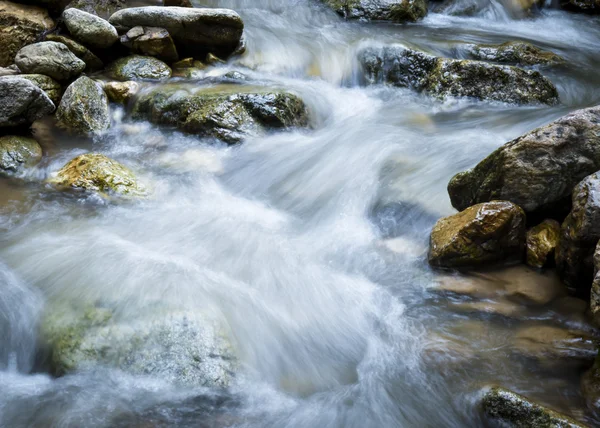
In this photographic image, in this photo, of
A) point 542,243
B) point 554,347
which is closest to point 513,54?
point 542,243

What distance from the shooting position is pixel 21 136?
5.74 meters

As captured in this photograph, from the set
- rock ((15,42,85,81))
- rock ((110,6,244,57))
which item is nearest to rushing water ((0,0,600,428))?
rock ((110,6,244,57))

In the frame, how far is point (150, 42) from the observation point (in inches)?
296

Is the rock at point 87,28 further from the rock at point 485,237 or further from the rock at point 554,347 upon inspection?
the rock at point 554,347

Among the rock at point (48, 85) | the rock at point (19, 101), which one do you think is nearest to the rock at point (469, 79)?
the rock at point (48, 85)

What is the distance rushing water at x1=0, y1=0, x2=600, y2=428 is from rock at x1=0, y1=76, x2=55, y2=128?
0.36 meters

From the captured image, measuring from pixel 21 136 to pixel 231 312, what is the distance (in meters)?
4.00

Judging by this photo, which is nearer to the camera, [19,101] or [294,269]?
[294,269]

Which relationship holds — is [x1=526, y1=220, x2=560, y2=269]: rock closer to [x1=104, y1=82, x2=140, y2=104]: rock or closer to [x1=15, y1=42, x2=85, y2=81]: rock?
[x1=104, y1=82, x2=140, y2=104]: rock

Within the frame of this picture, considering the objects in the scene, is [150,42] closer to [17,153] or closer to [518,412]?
[17,153]

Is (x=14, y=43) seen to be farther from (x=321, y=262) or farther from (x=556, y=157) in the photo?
(x=556, y=157)

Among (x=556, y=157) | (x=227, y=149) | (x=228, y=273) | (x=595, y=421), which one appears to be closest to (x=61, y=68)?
(x=227, y=149)

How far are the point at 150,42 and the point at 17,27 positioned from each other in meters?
1.98

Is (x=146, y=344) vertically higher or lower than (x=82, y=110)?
lower
